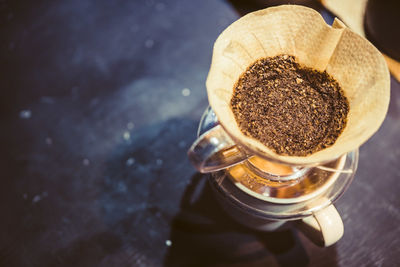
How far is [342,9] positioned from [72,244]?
2.40ft

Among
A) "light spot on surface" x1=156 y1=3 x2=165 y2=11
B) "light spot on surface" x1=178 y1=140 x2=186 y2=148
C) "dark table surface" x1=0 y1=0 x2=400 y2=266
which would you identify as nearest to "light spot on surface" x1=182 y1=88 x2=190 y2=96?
"dark table surface" x1=0 y1=0 x2=400 y2=266

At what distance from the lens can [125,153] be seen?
0.81 metres

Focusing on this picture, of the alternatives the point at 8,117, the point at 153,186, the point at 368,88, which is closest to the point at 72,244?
the point at 153,186

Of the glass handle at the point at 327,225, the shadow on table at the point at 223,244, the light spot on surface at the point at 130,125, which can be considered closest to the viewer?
the glass handle at the point at 327,225

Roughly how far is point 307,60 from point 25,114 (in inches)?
27.0

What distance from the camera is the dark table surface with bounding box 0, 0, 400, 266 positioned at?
0.73 metres

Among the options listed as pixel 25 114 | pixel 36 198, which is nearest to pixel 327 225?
pixel 36 198

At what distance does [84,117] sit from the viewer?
84 centimetres

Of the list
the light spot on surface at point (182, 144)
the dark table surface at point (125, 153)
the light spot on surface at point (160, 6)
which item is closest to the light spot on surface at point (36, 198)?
the dark table surface at point (125, 153)

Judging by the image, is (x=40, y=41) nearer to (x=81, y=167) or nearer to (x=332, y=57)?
(x=81, y=167)

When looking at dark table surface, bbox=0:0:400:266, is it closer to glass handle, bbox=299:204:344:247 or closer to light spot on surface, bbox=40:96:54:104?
light spot on surface, bbox=40:96:54:104

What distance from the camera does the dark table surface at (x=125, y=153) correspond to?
73cm

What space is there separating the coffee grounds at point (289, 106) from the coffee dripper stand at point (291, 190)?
0.32 feet

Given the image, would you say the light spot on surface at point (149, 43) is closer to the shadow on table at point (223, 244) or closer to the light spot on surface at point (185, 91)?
the light spot on surface at point (185, 91)
